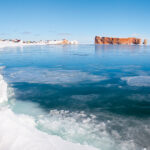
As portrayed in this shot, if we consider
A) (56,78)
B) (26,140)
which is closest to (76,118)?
(26,140)

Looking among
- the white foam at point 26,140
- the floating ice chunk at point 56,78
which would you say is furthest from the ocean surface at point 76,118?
the floating ice chunk at point 56,78

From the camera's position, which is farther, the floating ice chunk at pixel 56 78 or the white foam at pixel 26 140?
the floating ice chunk at pixel 56 78

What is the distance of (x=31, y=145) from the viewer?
11.7 feet

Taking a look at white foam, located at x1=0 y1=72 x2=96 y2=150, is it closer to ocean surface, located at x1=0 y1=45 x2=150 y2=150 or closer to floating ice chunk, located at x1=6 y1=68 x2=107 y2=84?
ocean surface, located at x1=0 y1=45 x2=150 y2=150

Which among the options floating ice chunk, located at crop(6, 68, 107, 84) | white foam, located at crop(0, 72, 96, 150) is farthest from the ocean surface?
floating ice chunk, located at crop(6, 68, 107, 84)

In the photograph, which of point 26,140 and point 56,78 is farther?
point 56,78

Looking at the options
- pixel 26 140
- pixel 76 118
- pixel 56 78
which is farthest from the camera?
pixel 56 78

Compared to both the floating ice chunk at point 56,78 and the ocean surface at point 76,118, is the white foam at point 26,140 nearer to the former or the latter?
the ocean surface at point 76,118

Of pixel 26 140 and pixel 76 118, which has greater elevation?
pixel 26 140

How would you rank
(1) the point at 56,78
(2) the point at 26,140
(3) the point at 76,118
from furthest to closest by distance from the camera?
(1) the point at 56,78
(3) the point at 76,118
(2) the point at 26,140

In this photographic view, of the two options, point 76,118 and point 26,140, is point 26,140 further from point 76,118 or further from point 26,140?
point 76,118

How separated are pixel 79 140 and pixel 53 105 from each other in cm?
260

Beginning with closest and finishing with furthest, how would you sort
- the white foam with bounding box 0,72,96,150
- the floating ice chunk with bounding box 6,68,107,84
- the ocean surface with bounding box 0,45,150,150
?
1. the white foam with bounding box 0,72,96,150
2. the ocean surface with bounding box 0,45,150,150
3. the floating ice chunk with bounding box 6,68,107,84

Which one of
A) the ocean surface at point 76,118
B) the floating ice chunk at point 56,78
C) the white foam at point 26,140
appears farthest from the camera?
the floating ice chunk at point 56,78
